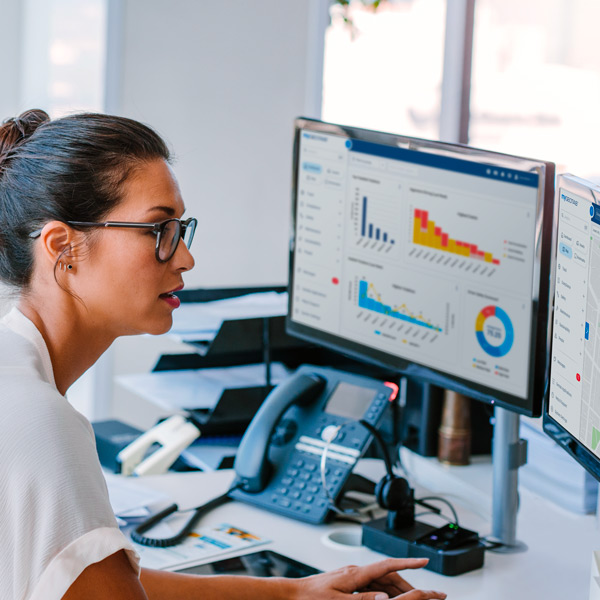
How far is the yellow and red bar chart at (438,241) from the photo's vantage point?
1286 millimetres

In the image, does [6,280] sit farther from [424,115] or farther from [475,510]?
[424,115]

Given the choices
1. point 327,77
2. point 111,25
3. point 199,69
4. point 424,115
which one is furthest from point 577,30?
point 111,25

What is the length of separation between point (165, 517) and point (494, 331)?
0.58 meters

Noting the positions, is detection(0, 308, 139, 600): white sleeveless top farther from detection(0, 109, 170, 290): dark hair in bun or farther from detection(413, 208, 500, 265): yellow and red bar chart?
detection(413, 208, 500, 265): yellow and red bar chart

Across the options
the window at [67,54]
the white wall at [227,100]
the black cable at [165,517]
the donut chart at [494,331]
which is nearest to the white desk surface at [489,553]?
the black cable at [165,517]

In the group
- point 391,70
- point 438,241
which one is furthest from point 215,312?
point 391,70

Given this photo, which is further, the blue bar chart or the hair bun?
the blue bar chart

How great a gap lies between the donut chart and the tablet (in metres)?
0.40

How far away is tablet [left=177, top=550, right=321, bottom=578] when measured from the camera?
122cm

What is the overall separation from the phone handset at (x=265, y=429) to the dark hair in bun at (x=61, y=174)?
1.79ft

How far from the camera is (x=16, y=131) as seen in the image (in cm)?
114

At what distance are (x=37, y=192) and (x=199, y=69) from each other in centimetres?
157

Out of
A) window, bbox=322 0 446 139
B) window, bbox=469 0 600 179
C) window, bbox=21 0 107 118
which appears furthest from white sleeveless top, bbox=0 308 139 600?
window, bbox=469 0 600 179

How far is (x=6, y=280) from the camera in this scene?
1103mm
